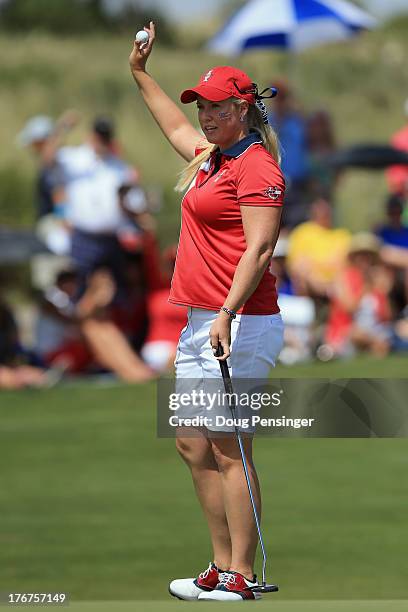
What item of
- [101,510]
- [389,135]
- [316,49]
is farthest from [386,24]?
[101,510]

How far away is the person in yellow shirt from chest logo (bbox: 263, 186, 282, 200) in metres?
8.47

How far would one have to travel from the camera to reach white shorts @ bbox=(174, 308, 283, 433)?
18.1 ft

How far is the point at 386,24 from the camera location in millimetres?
45469

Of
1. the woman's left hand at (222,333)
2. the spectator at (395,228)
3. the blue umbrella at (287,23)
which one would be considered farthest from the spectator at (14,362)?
the woman's left hand at (222,333)

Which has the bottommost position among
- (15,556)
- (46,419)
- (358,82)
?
(15,556)

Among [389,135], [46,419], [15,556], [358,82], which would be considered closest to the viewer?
[15,556]

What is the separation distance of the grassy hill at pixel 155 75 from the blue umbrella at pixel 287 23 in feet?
34.7

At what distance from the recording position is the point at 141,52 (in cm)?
590

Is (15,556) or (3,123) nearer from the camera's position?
(15,556)

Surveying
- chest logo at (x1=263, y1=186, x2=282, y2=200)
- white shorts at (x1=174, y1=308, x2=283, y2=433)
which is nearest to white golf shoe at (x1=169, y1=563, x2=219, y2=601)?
white shorts at (x1=174, y1=308, x2=283, y2=433)

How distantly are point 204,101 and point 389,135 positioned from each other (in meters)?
27.2

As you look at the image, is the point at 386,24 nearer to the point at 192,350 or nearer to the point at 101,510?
the point at 101,510

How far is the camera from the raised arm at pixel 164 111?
19.5ft

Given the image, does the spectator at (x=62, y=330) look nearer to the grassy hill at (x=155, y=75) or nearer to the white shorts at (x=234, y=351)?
the white shorts at (x=234, y=351)
